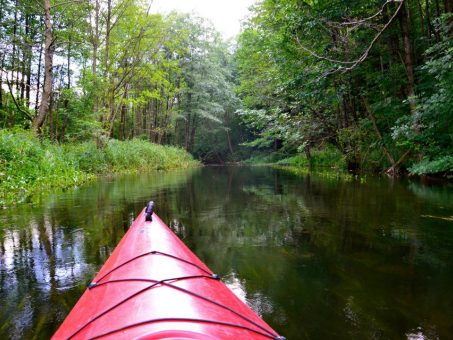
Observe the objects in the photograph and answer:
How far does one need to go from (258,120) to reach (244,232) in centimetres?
1118

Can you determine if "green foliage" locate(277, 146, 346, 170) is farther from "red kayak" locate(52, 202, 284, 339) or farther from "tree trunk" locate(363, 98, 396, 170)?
"red kayak" locate(52, 202, 284, 339)

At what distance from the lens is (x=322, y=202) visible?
24.1ft

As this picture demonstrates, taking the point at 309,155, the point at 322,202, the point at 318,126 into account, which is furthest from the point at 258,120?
the point at 322,202

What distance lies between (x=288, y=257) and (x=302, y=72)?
27.1 feet

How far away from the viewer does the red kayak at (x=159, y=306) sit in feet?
4.65

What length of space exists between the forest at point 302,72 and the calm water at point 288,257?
3109mm

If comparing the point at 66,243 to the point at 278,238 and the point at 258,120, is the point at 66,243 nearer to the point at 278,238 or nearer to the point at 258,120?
the point at 278,238

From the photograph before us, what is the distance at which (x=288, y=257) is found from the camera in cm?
Result: 389

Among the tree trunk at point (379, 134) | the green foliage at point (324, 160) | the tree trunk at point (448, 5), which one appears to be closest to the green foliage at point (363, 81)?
the tree trunk at point (379, 134)

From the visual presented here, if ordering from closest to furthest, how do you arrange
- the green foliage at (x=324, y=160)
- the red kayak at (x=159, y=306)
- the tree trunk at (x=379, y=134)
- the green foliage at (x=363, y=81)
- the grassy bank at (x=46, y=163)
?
the red kayak at (x=159, y=306), the grassy bank at (x=46, y=163), the green foliage at (x=363, y=81), the tree trunk at (x=379, y=134), the green foliage at (x=324, y=160)

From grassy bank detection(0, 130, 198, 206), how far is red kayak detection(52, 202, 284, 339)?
228 inches

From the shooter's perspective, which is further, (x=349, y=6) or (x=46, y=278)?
(x=349, y=6)

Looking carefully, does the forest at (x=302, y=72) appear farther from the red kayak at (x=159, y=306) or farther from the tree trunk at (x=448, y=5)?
the red kayak at (x=159, y=306)

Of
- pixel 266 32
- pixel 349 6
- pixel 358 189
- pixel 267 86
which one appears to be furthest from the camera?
pixel 267 86
